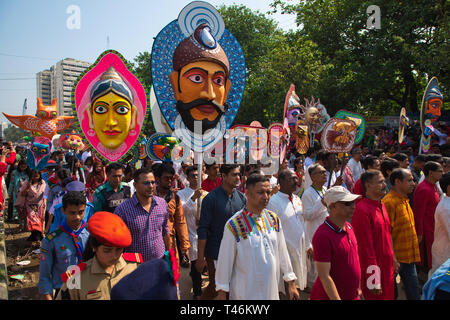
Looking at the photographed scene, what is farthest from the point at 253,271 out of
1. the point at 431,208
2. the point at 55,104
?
the point at 55,104

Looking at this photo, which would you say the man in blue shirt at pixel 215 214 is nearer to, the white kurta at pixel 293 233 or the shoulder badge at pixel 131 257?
the white kurta at pixel 293 233

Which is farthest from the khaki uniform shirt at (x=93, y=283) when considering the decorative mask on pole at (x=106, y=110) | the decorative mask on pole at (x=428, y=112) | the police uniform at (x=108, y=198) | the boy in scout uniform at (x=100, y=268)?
the decorative mask on pole at (x=428, y=112)

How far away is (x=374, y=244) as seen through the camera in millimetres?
3262

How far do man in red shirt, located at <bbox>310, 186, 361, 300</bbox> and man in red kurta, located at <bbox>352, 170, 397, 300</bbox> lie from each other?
1.58ft

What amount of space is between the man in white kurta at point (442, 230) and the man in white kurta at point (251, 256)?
2.13 meters

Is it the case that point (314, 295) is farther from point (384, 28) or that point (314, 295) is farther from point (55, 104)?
point (384, 28)

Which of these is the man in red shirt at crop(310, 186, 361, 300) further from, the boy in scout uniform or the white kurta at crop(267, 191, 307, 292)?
the boy in scout uniform

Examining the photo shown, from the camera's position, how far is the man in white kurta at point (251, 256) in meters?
2.72

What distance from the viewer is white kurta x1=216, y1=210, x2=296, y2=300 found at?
107 inches

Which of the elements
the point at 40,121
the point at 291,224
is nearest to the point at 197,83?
the point at 291,224

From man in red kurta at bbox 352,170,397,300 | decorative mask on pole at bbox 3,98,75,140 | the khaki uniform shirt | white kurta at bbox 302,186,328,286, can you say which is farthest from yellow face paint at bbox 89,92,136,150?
decorative mask on pole at bbox 3,98,75,140

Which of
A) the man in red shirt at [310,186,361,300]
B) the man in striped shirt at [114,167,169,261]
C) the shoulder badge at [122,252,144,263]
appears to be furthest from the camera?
the man in striped shirt at [114,167,169,261]
